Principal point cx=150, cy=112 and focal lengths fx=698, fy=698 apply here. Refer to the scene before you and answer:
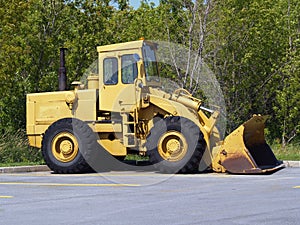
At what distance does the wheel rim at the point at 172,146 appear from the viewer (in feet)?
57.3

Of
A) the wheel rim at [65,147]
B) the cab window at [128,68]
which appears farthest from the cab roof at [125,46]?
the wheel rim at [65,147]

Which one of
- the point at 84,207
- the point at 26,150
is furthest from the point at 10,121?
the point at 84,207

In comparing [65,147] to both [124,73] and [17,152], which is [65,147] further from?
[17,152]

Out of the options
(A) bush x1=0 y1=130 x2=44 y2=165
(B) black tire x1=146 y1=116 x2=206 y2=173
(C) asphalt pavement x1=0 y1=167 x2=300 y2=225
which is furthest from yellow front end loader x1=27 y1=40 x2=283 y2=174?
(A) bush x1=0 y1=130 x2=44 y2=165

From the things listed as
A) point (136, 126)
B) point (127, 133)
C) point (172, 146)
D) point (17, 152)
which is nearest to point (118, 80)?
point (136, 126)

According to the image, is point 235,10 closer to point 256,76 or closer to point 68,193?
point 256,76

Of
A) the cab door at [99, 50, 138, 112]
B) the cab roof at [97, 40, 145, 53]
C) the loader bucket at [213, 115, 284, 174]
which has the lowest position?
the loader bucket at [213, 115, 284, 174]

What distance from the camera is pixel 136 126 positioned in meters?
18.3

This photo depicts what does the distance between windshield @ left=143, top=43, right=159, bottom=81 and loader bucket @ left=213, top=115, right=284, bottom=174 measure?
284 cm

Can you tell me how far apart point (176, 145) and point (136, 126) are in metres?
1.33

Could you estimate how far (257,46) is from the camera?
27234 millimetres

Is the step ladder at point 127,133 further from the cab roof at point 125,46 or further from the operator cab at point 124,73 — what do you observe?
the cab roof at point 125,46

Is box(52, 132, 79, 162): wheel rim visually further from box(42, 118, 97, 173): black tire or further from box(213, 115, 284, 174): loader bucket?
box(213, 115, 284, 174): loader bucket

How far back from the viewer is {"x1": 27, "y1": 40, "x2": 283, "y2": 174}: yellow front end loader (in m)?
17.4
